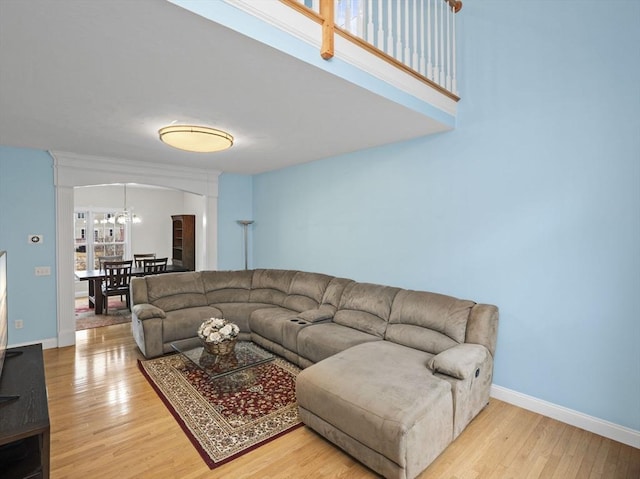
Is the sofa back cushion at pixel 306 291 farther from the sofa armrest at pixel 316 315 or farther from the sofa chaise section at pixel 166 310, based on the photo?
the sofa chaise section at pixel 166 310

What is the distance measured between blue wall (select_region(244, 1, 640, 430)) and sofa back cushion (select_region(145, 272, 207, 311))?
273cm

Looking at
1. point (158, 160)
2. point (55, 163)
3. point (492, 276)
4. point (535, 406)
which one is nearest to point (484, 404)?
point (535, 406)

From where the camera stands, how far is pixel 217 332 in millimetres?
3014

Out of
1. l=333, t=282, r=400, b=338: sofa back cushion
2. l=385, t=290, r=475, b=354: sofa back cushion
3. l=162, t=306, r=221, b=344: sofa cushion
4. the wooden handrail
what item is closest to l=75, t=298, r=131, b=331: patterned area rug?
l=162, t=306, r=221, b=344: sofa cushion

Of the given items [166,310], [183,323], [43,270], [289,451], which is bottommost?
[289,451]

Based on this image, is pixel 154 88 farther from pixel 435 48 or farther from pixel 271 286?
pixel 271 286

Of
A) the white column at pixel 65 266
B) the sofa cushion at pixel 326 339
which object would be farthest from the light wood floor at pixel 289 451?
the white column at pixel 65 266

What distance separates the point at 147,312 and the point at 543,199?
13.3ft

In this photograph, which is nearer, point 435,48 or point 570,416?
point 570,416

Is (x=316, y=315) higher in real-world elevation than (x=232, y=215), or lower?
lower

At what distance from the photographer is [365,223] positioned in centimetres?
401

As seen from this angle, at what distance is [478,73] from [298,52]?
1.97m

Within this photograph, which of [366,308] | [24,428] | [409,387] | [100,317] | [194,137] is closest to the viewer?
[24,428]

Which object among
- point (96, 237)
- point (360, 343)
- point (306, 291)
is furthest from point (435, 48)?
point (96, 237)
